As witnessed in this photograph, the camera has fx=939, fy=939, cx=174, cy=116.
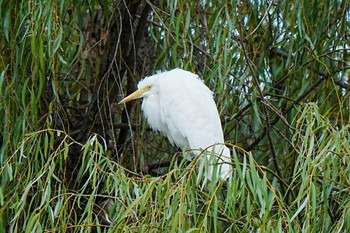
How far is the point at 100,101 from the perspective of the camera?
2494 mm

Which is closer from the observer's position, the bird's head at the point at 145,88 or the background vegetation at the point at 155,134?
the background vegetation at the point at 155,134

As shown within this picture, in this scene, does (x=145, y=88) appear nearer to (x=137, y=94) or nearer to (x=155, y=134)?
(x=137, y=94)

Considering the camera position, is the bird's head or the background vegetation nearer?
the background vegetation

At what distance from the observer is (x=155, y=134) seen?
3008 millimetres

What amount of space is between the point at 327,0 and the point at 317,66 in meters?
0.24

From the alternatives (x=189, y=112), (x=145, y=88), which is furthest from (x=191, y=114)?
(x=145, y=88)

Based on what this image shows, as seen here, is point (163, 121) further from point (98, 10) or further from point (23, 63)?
point (23, 63)

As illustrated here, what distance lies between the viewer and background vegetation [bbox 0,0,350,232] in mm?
1657

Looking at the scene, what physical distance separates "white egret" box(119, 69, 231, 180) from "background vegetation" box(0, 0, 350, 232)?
51 mm

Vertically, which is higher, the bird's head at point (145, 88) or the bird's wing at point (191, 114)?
the bird's head at point (145, 88)

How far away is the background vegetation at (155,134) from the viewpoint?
5.44 feet

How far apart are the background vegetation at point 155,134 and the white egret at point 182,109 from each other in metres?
0.05

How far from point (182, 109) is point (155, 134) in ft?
0.72

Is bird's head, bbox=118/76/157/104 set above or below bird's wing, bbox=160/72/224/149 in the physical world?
above
